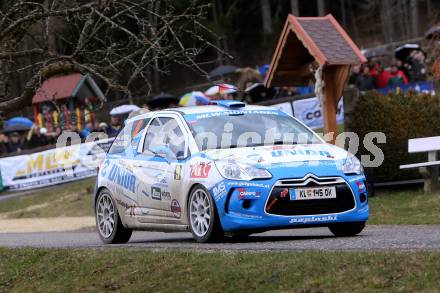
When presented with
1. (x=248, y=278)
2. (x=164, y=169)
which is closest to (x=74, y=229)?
(x=164, y=169)

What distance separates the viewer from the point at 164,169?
1209cm

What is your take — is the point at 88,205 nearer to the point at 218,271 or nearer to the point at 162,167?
the point at 162,167

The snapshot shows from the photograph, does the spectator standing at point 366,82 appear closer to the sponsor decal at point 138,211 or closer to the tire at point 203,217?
the sponsor decal at point 138,211

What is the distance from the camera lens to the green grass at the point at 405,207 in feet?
51.1

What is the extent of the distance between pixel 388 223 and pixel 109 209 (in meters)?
4.53

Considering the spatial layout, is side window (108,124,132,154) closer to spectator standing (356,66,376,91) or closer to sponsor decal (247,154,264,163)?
sponsor decal (247,154,264,163)

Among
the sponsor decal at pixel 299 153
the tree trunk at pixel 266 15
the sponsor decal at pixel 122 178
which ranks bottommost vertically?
the sponsor decal at pixel 122 178

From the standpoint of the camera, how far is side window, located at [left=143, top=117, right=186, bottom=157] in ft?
39.7

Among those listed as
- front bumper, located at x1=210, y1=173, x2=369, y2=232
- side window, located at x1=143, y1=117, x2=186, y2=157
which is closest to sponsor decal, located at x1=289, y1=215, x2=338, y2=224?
front bumper, located at x1=210, y1=173, x2=369, y2=232

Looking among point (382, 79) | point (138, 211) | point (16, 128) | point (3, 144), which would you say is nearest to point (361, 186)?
point (138, 211)

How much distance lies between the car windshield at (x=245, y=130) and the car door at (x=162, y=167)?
249mm

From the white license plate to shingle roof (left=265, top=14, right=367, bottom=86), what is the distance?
8.01 meters

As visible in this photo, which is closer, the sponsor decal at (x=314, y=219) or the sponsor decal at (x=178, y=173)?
the sponsor decal at (x=314, y=219)

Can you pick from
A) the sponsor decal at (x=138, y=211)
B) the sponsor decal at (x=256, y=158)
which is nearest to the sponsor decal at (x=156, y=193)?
the sponsor decal at (x=138, y=211)
